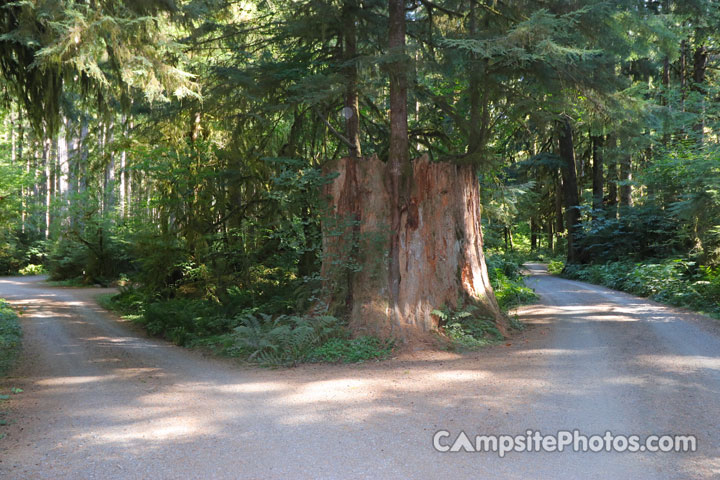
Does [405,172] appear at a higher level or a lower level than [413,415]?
higher

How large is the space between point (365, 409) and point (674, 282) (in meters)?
12.0

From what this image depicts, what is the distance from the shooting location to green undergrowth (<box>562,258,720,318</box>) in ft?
39.3

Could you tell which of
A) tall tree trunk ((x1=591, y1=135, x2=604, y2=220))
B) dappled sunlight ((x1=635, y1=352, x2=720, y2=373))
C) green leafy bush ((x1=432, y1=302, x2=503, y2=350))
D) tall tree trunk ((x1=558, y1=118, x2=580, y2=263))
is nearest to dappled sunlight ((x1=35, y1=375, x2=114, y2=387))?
green leafy bush ((x1=432, y1=302, x2=503, y2=350))

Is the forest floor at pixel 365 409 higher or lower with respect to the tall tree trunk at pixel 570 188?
lower

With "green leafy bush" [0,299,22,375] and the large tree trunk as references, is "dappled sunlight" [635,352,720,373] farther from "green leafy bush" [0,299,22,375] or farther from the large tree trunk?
"green leafy bush" [0,299,22,375]

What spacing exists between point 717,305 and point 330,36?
10.7 metres

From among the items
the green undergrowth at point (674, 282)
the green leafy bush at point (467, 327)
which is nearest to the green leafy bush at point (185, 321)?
the green leafy bush at point (467, 327)

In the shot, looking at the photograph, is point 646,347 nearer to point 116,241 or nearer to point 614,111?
point 614,111

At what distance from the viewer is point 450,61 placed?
9938mm

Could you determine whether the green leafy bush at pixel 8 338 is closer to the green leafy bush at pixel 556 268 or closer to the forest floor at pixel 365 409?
the forest floor at pixel 365 409

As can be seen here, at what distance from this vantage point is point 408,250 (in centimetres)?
977

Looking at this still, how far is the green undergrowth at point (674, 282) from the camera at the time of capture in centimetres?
1198

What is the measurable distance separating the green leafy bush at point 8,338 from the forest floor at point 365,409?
28 cm

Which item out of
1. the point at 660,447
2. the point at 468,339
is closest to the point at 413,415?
the point at 660,447
